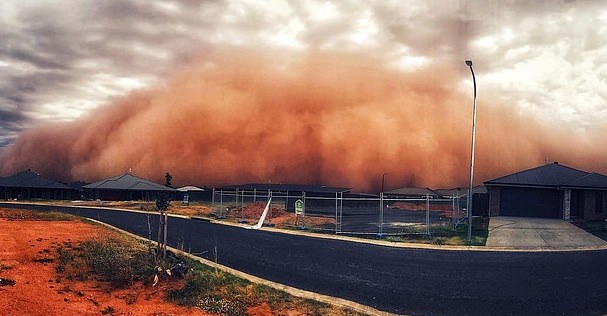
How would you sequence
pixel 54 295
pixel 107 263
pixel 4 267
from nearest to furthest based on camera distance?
pixel 54 295
pixel 4 267
pixel 107 263

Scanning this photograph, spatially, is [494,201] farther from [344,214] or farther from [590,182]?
[344,214]

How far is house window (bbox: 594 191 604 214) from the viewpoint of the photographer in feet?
122

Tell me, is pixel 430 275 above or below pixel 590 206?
below

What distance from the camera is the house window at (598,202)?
37188 millimetres

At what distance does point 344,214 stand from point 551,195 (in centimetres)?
2094

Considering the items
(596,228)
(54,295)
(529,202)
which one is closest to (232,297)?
(54,295)

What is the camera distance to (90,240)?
17.3 meters

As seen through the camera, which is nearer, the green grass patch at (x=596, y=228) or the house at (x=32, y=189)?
the green grass patch at (x=596, y=228)

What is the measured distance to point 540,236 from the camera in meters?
27.3

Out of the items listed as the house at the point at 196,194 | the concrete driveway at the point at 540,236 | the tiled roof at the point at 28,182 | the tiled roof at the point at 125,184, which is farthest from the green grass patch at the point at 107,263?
the tiled roof at the point at 28,182

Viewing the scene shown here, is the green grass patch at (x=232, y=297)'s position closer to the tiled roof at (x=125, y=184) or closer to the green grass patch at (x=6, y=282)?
the green grass patch at (x=6, y=282)

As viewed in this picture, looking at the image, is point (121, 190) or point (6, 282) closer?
point (6, 282)

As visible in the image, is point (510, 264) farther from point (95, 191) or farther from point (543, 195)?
point (95, 191)

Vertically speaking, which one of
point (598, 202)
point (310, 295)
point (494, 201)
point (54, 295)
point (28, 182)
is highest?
point (598, 202)
